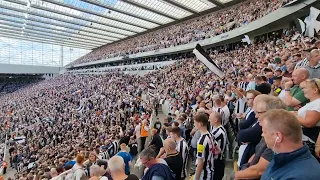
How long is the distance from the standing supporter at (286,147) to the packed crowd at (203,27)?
57.0ft

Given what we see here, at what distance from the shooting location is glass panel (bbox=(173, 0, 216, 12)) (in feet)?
97.4

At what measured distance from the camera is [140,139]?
805 centimetres

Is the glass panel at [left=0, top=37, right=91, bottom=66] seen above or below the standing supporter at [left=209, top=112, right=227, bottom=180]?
above

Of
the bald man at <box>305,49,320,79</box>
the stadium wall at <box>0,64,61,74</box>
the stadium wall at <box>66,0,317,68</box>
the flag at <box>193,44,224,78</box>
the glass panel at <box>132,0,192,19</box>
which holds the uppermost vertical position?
the glass panel at <box>132,0,192,19</box>

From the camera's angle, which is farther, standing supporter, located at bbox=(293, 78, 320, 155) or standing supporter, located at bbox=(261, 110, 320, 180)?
standing supporter, located at bbox=(293, 78, 320, 155)

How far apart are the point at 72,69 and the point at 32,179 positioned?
60.5m

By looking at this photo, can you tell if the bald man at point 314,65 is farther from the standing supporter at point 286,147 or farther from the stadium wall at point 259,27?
the stadium wall at point 259,27

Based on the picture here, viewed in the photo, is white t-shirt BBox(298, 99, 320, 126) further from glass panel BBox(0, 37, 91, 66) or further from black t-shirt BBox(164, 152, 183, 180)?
glass panel BBox(0, 37, 91, 66)

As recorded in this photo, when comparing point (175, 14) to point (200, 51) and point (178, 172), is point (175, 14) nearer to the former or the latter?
point (200, 51)

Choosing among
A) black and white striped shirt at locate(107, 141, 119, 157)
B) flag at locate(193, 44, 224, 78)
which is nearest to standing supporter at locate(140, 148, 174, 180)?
black and white striped shirt at locate(107, 141, 119, 157)

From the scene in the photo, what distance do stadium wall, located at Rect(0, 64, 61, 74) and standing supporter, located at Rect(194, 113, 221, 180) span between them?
64230 millimetres

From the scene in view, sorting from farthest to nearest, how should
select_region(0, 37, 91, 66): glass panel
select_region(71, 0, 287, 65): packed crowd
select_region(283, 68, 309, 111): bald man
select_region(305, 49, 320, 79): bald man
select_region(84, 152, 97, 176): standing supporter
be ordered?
select_region(0, 37, 91, 66): glass panel < select_region(71, 0, 287, 65): packed crowd < select_region(84, 152, 97, 176): standing supporter < select_region(305, 49, 320, 79): bald man < select_region(283, 68, 309, 111): bald man

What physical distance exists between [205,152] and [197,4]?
98.3ft

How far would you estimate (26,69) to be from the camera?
2368 inches
